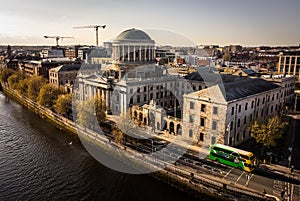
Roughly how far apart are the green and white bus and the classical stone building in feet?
15.6

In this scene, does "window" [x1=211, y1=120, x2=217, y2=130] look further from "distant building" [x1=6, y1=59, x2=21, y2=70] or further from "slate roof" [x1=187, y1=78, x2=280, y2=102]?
"distant building" [x1=6, y1=59, x2=21, y2=70]

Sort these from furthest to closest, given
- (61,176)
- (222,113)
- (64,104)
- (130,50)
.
Result: (130,50), (64,104), (222,113), (61,176)

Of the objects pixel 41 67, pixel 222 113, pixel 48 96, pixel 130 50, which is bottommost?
pixel 48 96

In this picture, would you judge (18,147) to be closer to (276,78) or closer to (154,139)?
(154,139)

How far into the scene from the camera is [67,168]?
1588 inches

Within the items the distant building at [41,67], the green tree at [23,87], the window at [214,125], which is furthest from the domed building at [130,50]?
the distant building at [41,67]

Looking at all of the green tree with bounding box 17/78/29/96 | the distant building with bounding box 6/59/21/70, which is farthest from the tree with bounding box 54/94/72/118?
the distant building with bounding box 6/59/21/70

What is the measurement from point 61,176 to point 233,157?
2502cm

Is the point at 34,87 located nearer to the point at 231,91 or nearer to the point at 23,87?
the point at 23,87

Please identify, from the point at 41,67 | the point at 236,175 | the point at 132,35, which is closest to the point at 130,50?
the point at 132,35

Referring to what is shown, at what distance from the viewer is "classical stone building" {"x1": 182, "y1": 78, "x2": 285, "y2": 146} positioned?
4247 cm

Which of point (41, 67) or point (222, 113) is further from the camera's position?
point (41, 67)

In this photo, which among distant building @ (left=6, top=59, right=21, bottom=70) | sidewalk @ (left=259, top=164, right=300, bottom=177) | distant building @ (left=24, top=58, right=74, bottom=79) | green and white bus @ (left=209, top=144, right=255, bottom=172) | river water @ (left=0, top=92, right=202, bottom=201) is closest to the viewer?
river water @ (left=0, top=92, right=202, bottom=201)

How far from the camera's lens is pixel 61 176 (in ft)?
124
